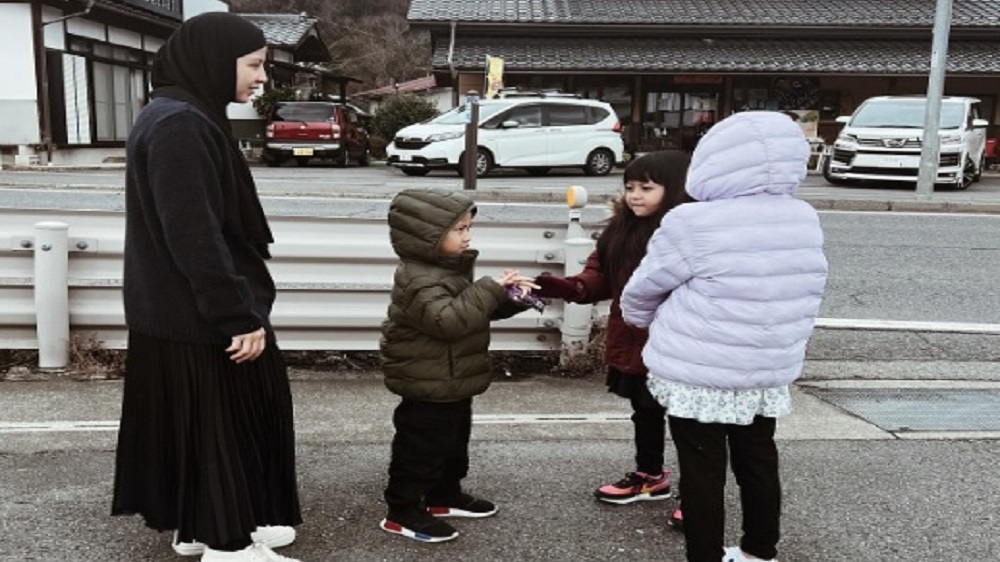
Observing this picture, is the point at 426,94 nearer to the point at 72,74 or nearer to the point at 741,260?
the point at 72,74

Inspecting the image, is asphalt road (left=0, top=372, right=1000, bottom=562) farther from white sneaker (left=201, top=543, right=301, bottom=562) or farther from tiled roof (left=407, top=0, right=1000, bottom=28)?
tiled roof (left=407, top=0, right=1000, bottom=28)

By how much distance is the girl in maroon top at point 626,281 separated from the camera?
2961 millimetres

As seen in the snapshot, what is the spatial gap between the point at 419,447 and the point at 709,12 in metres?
25.0

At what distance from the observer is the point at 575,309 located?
4613 millimetres

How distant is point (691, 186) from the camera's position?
2510mm

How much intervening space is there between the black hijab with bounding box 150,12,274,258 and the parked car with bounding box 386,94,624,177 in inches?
605

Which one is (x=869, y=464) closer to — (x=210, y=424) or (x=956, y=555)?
(x=956, y=555)

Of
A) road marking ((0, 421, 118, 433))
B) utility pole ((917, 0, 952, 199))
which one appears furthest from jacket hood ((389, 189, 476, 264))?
utility pole ((917, 0, 952, 199))

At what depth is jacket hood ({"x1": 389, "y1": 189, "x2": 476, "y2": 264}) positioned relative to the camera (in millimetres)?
2719

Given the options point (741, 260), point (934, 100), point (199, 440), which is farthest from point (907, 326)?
point (934, 100)

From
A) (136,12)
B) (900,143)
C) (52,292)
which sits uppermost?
(136,12)

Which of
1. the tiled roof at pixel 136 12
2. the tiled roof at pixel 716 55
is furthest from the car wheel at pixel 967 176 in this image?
the tiled roof at pixel 136 12

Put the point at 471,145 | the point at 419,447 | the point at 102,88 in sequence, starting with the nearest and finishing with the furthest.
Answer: the point at 419,447, the point at 471,145, the point at 102,88

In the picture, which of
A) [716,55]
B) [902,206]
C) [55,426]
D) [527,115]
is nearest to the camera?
[55,426]
